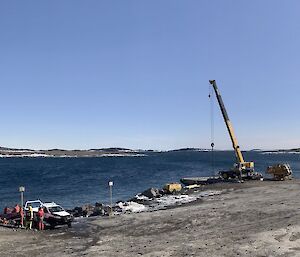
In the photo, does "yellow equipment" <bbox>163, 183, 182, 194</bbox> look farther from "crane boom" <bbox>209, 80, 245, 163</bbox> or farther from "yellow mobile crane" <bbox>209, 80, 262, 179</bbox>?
"crane boom" <bbox>209, 80, 245, 163</bbox>

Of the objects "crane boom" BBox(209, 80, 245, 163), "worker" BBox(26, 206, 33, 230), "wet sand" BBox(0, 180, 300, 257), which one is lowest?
"wet sand" BBox(0, 180, 300, 257)

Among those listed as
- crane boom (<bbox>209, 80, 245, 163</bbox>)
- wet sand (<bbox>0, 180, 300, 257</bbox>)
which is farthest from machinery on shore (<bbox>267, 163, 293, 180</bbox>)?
wet sand (<bbox>0, 180, 300, 257</bbox>)

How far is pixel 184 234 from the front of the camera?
21812 millimetres

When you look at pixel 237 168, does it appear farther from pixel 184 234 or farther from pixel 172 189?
pixel 184 234

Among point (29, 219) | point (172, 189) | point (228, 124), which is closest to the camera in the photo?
point (29, 219)

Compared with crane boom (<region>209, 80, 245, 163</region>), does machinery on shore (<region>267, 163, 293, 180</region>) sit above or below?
below

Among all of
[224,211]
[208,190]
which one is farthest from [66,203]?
[224,211]

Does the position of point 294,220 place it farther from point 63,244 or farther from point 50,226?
point 50,226

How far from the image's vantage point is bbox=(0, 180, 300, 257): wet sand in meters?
18.0

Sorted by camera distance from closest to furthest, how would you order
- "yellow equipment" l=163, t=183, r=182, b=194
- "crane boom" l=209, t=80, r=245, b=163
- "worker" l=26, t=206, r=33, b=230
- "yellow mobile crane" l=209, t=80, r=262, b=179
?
"worker" l=26, t=206, r=33, b=230 < "yellow equipment" l=163, t=183, r=182, b=194 < "yellow mobile crane" l=209, t=80, r=262, b=179 < "crane boom" l=209, t=80, r=245, b=163

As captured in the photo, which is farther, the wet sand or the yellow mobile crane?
the yellow mobile crane

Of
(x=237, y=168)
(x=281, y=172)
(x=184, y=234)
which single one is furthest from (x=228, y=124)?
(x=184, y=234)

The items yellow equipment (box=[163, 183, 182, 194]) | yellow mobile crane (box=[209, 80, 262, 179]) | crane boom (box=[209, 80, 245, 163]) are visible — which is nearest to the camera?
yellow equipment (box=[163, 183, 182, 194])

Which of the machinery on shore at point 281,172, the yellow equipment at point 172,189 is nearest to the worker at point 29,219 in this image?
the yellow equipment at point 172,189
